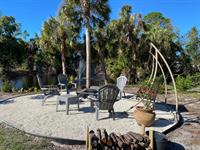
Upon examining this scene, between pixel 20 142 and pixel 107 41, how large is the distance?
1426cm

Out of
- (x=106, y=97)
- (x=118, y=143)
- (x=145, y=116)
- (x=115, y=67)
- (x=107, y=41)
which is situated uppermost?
(x=107, y=41)

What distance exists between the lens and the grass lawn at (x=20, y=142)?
4.61m

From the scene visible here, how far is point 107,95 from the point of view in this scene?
6.52 metres

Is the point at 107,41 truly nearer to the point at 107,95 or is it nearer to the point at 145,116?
the point at 107,95

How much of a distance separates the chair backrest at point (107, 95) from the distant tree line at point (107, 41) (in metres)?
7.41

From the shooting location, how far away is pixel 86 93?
8.30 metres

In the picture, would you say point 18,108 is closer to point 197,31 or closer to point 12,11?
point 12,11

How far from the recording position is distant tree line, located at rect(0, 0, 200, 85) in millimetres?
13742

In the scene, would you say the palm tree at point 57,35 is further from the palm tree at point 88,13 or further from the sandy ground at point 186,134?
the sandy ground at point 186,134

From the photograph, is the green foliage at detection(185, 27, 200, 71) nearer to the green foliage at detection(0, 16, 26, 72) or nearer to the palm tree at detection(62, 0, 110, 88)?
the palm tree at detection(62, 0, 110, 88)

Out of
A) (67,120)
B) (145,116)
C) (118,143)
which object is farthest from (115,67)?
(118,143)

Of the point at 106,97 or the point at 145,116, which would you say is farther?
the point at 106,97

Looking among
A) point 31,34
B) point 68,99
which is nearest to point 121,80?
point 68,99

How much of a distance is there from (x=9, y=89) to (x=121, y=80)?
6308mm
